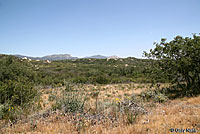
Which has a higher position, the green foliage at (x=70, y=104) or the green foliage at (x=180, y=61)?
the green foliage at (x=180, y=61)

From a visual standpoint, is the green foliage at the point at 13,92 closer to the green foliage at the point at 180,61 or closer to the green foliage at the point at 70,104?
the green foliage at the point at 70,104

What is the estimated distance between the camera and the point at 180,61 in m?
9.73

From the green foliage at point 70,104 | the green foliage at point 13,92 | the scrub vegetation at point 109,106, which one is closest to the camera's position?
the scrub vegetation at point 109,106

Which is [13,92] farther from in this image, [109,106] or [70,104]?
[109,106]

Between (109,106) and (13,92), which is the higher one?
(13,92)

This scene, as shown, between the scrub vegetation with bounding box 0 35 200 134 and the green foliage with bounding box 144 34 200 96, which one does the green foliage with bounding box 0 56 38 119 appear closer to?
the scrub vegetation with bounding box 0 35 200 134

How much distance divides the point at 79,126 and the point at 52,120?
3.97 ft

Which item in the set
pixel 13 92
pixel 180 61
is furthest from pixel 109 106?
pixel 180 61

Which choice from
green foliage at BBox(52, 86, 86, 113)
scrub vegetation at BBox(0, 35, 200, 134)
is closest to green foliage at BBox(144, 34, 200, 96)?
scrub vegetation at BBox(0, 35, 200, 134)

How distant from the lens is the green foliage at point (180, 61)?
375 inches

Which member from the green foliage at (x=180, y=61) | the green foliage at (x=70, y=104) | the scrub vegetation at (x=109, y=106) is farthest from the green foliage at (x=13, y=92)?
the green foliage at (x=180, y=61)

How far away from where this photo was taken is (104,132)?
3068mm

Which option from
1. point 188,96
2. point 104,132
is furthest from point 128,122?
point 188,96

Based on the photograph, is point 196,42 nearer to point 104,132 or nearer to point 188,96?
point 188,96
